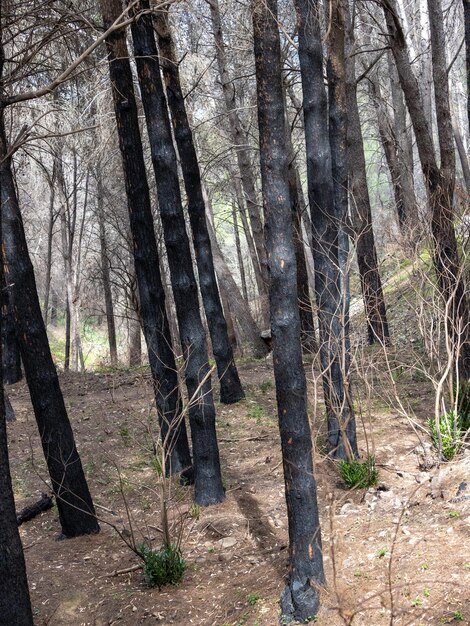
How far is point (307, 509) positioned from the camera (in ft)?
14.9

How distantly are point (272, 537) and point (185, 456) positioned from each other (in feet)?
6.38

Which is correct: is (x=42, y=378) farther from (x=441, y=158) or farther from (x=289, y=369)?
(x=441, y=158)

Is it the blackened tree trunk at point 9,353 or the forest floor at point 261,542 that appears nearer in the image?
the forest floor at point 261,542

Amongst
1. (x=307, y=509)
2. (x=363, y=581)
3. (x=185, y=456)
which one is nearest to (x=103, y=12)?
(x=185, y=456)

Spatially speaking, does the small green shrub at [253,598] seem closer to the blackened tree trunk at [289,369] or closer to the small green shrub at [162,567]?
the blackened tree trunk at [289,369]

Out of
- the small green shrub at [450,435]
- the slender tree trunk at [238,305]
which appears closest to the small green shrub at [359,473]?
the small green shrub at [450,435]

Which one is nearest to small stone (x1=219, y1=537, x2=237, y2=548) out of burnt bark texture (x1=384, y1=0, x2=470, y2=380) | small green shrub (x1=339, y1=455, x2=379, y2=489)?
small green shrub (x1=339, y1=455, x2=379, y2=489)

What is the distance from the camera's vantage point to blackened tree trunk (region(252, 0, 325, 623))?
4523 millimetres

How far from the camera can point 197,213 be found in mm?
9688

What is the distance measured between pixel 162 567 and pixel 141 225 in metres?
3.64

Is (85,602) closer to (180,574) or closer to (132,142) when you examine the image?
(180,574)

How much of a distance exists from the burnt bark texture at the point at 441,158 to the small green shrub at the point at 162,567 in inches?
167

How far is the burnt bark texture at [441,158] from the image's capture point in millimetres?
8352

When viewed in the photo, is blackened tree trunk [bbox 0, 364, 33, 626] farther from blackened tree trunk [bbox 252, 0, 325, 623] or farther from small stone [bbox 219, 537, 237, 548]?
small stone [bbox 219, 537, 237, 548]
